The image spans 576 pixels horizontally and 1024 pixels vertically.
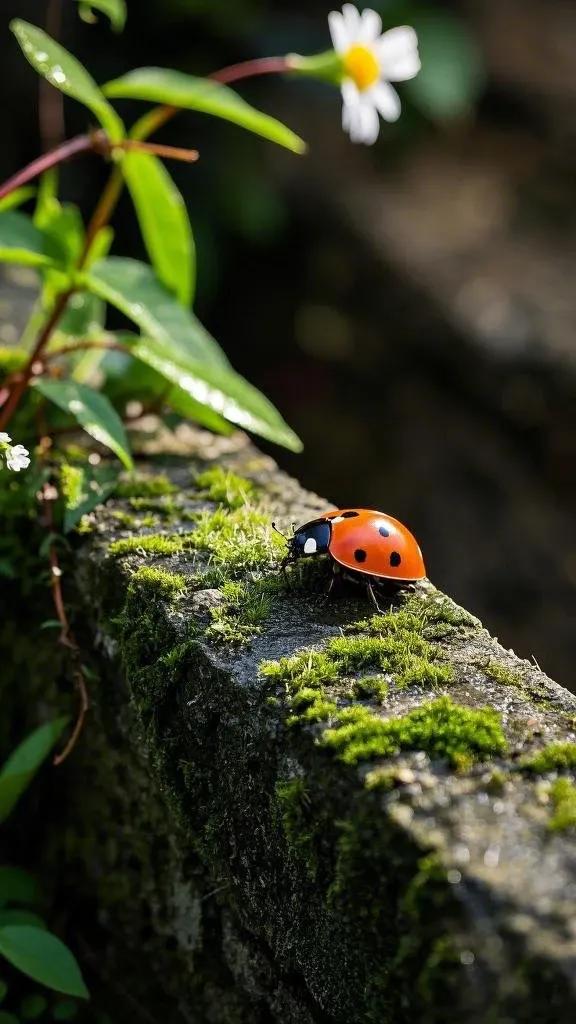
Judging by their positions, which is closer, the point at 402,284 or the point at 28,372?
the point at 28,372

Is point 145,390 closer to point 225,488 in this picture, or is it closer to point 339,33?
point 225,488

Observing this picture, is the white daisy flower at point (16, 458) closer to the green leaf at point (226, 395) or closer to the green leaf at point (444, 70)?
the green leaf at point (226, 395)

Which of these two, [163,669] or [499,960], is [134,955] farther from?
[499,960]

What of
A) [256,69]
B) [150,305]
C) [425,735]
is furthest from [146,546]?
[256,69]

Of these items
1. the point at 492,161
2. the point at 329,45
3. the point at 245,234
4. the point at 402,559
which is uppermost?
the point at 492,161

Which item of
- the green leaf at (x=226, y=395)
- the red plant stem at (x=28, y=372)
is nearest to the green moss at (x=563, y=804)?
the green leaf at (x=226, y=395)

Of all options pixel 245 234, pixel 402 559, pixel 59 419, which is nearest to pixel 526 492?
pixel 245 234
